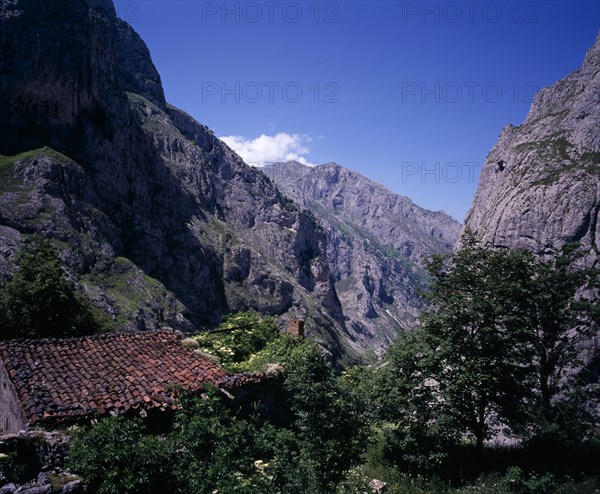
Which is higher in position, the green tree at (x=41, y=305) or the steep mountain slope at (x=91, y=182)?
the steep mountain slope at (x=91, y=182)

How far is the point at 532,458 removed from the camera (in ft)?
53.7

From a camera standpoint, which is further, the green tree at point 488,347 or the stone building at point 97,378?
the green tree at point 488,347

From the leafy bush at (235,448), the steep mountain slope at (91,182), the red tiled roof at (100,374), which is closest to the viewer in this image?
the leafy bush at (235,448)

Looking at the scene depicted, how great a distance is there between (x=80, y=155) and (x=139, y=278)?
32339 mm

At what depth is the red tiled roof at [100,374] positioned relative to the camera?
10.8m

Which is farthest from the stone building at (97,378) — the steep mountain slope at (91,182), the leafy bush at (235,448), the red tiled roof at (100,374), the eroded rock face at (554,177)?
the eroded rock face at (554,177)

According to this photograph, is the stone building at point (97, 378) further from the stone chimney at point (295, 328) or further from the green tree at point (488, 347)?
the green tree at point (488, 347)

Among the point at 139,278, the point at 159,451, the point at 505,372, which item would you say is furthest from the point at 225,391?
the point at 139,278

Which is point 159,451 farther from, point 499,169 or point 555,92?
point 555,92

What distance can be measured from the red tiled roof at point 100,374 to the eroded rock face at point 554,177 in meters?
99.6

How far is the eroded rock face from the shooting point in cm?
11581

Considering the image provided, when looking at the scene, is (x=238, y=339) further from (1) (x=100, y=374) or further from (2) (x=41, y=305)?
(2) (x=41, y=305)

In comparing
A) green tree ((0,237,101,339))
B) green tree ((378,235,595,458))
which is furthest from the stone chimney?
green tree ((0,237,101,339))

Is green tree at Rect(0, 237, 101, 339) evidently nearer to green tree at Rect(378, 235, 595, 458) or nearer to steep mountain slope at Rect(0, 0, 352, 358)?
green tree at Rect(378, 235, 595, 458)
